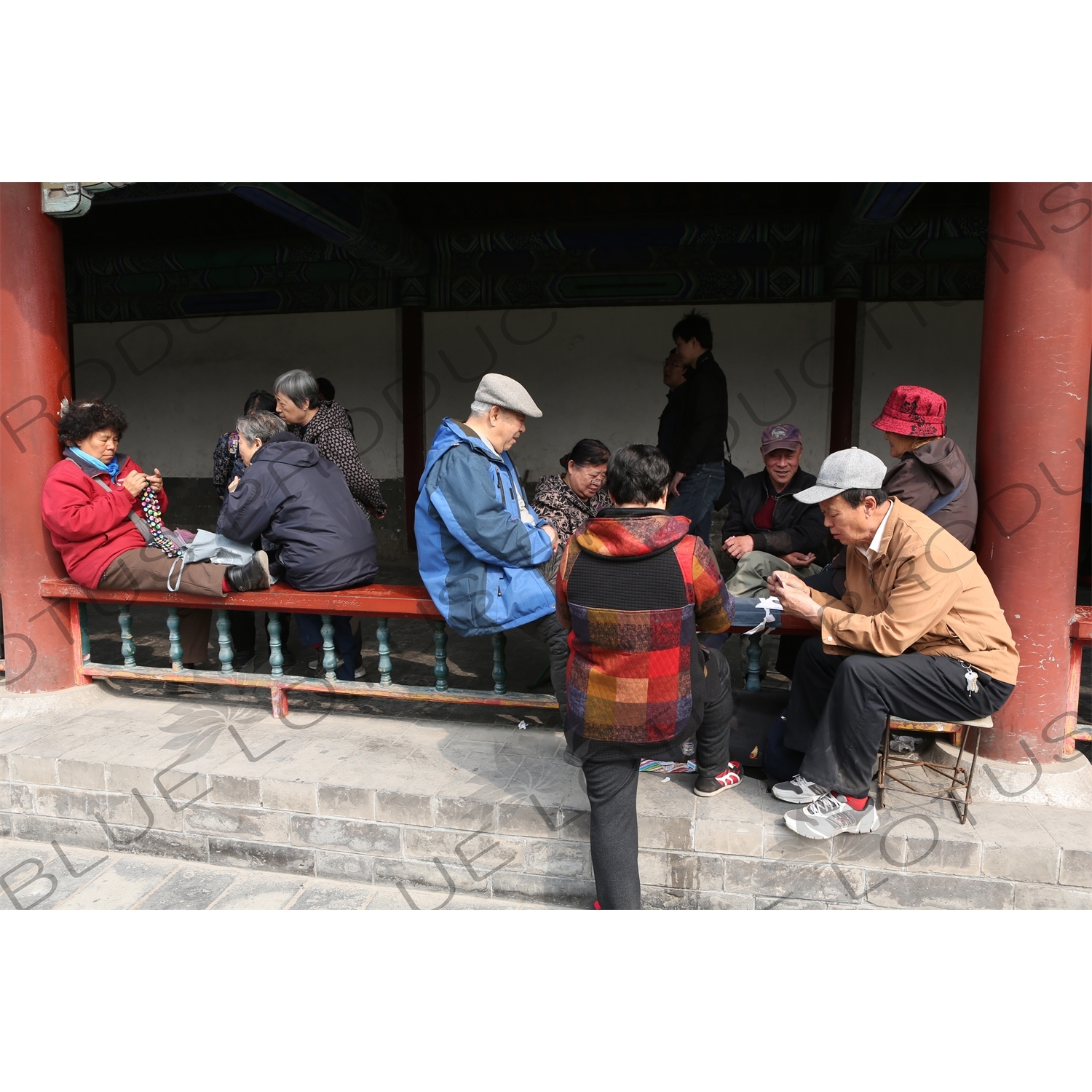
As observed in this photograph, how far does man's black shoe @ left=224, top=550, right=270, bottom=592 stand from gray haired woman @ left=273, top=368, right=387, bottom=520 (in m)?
0.62

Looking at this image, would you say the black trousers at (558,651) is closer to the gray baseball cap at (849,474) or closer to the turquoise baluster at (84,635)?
the gray baseball cap at (849,474)

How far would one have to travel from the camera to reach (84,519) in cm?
315

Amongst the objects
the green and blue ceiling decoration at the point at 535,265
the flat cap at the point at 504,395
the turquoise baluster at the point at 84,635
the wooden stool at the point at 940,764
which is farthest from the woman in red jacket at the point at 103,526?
the green and blue ceiling decoration at the point at 535,265

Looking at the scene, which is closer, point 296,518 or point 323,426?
point 296,518

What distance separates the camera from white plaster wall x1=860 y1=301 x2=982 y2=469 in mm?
6797

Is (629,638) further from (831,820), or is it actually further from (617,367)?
(617,367)

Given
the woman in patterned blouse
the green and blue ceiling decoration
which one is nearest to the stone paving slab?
the woman in patterned blouse

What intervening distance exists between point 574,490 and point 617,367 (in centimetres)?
417

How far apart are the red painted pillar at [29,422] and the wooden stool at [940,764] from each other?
10.6ft

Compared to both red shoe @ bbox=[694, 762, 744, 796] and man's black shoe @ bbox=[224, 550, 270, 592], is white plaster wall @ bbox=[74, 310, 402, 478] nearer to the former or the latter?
man's black shoe @ bbox=[224, 550, 270, 592]

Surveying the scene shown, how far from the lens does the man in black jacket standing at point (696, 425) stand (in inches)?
157

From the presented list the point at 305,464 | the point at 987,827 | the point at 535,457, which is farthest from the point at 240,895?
the point at 535,457

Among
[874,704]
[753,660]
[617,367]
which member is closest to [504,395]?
[753,660]

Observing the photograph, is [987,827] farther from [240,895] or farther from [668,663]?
[240,895]
